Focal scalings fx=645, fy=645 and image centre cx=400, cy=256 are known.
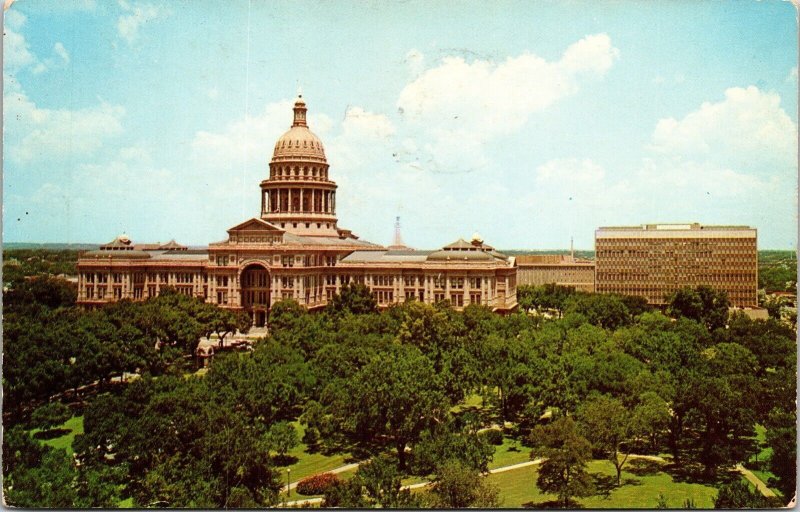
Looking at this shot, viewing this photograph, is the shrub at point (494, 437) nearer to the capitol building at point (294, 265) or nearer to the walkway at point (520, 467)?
the walkway at point (520, 467)

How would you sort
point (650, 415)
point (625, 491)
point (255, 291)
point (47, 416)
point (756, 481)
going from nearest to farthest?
point (625, 491)
point (756, 481)
point (650, 415)
point (47, 416)
point (255, 291)

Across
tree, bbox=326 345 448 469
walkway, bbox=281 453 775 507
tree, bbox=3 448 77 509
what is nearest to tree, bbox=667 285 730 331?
walkway, bbox=281 453 775 507

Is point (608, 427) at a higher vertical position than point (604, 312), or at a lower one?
lower

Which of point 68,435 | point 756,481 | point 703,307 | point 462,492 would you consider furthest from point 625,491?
point 703,307

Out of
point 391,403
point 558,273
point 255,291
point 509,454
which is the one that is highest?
point 558,273

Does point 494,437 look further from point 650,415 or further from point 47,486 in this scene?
point 47,486

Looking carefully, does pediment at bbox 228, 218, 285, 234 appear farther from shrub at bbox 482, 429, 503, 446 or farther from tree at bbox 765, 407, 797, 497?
tree at bbox 765, 407, 797, 497

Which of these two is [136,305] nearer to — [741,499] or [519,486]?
[519,486]
